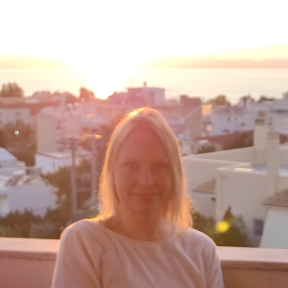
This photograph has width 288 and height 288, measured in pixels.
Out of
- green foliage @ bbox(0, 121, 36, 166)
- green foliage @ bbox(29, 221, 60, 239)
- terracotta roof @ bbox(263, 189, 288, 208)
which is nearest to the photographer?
terracotta roof @ bbox(263, 189, 288, 208)

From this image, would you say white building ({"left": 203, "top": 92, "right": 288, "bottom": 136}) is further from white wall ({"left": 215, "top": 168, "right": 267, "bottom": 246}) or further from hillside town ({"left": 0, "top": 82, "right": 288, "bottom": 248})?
white wall ({"left": 215, "top": 168, "right": 267, "bottom": 246})

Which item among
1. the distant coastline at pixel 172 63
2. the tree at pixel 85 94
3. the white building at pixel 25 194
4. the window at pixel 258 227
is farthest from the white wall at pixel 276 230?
the tree at pixel 85 94

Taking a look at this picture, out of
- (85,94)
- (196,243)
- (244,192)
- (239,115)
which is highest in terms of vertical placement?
(85,94)

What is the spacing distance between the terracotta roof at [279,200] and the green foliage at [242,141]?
526 centimetres

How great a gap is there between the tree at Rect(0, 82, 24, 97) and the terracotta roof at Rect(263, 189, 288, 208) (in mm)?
7572

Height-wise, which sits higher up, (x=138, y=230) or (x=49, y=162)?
(x=138, y=230)

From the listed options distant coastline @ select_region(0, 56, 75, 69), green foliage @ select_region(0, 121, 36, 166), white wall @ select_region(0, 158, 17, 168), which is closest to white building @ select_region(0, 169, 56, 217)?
white wall @ select_region(0, 158, 17, 168)

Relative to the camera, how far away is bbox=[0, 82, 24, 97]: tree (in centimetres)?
1168

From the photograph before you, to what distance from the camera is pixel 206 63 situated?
6719 mm

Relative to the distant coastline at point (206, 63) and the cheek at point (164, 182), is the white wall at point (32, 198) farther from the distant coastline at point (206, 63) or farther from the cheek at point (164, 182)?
the cheek at point (164, 182)

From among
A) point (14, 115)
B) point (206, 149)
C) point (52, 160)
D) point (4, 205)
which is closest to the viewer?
point (4, 205)

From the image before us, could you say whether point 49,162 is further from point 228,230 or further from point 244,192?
point 228,230

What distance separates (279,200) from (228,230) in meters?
0.85

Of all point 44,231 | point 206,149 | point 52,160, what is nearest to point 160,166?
point 44,231
